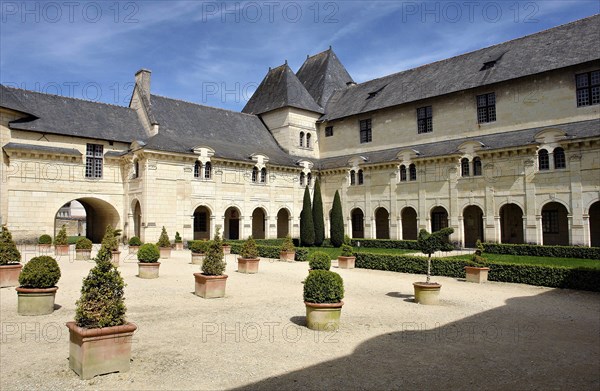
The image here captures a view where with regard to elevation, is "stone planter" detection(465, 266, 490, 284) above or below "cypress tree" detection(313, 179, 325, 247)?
below

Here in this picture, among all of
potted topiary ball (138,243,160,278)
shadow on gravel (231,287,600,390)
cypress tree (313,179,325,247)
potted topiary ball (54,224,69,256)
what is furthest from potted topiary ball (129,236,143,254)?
shadow on gravel (231,287,600,390)

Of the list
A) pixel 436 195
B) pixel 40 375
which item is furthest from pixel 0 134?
pixel 436 195

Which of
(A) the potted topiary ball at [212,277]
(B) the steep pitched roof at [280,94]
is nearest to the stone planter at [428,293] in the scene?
(A) the potted topiary ball at [212,277]

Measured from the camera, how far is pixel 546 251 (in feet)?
80.8

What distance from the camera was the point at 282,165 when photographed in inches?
1414

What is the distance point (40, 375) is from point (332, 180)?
3258 cm

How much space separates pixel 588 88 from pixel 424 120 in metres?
10.7

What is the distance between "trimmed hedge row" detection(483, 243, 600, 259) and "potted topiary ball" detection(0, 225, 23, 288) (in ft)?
78.4

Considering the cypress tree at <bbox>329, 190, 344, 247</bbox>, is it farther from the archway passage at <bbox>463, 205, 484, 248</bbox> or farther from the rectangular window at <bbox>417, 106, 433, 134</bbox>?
the archway passage at <bbox>463, 205, 484, 248</bbox>

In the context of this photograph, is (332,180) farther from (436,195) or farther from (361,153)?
(436,195)

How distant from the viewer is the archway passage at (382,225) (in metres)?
38.3

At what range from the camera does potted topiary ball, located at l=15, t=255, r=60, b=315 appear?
10.3 meters

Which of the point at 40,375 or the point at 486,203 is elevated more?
the point at 486,203

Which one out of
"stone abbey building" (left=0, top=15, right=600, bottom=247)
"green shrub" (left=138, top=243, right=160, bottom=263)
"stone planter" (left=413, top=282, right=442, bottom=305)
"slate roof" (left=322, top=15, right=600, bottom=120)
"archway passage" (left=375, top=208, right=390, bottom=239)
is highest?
"slate roof" (left=322, top=15, right=600, bottom=120)
